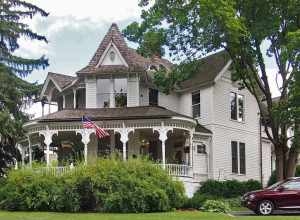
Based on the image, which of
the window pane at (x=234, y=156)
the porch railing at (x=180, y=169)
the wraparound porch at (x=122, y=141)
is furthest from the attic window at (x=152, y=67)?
the porch railing at (x=180, y=169)

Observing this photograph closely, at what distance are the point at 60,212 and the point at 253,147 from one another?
21832mm

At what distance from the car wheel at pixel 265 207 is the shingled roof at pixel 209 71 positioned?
15.7 meters

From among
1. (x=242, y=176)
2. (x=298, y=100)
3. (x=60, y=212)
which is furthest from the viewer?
(x=242, y=176)

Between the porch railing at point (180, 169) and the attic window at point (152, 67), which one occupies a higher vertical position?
the attic window at point (152, 67)

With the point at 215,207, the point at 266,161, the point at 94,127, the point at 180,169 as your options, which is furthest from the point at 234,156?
the point at 215,207

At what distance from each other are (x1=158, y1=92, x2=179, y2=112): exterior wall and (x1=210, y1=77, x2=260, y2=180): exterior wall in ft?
11.0

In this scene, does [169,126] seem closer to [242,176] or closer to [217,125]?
[217,125]

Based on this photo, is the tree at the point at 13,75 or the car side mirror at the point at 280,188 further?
the tree at the point at 13,75

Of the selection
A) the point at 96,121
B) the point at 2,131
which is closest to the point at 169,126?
the point at 96,121

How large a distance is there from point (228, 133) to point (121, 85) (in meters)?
8.02

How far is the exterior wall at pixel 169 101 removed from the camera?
42656mm

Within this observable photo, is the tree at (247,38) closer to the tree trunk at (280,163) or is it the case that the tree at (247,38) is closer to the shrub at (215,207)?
the tree trunk at (280,163)

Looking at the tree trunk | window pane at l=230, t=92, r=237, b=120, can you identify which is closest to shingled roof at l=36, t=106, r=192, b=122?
window pane at l=230, t=92, r=237, b=120

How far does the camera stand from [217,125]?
41188 millimetres
